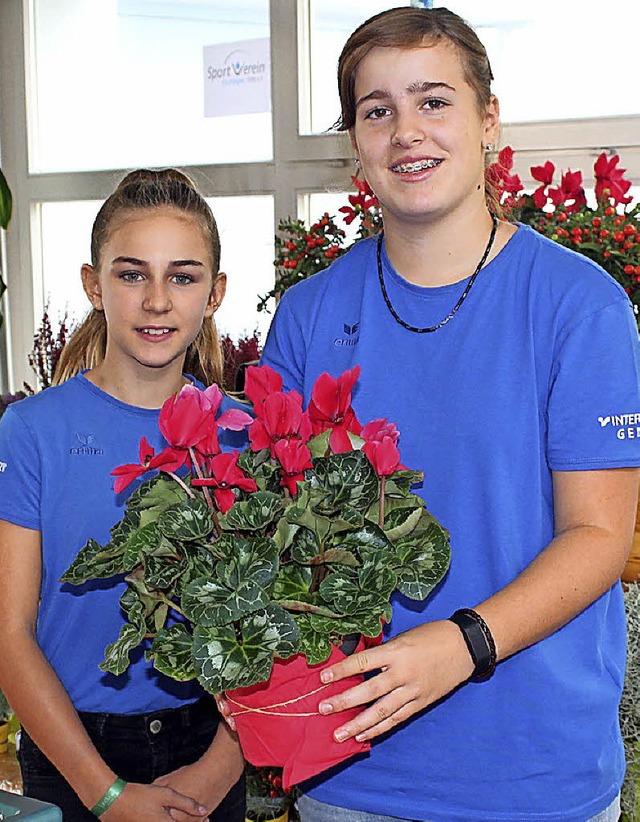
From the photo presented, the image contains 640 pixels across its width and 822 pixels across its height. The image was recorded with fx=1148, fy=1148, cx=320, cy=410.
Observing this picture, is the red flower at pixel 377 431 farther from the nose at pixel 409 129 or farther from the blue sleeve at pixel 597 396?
the nose at pixel 409 129

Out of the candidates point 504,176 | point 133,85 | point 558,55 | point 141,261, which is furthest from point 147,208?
point 133,85

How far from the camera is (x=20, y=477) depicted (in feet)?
5.30

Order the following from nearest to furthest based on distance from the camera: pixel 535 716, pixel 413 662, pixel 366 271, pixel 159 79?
pixel 413 662, pixel 535 716, pixel 366 271, pixel 159 79

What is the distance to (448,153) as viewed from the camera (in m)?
1.39

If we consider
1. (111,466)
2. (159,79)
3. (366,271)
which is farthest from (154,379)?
(159,79)

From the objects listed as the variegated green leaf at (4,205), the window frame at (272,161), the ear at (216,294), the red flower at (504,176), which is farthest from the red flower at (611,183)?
Result: the variegated green leaf at (4,205)

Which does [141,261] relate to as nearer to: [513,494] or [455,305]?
[455,305]

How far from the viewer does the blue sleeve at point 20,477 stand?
5.25ft

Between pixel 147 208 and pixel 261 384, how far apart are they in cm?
63

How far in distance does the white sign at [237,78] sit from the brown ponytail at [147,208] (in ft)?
6.46

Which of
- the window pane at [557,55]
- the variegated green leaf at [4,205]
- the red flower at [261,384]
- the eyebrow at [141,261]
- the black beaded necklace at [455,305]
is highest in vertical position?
the window pane at [557,55]

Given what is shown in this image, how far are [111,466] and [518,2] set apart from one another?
84.1 inches

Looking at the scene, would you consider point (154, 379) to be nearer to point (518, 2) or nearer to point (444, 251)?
point (444, 251)

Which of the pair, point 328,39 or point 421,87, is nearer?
point 421,87
